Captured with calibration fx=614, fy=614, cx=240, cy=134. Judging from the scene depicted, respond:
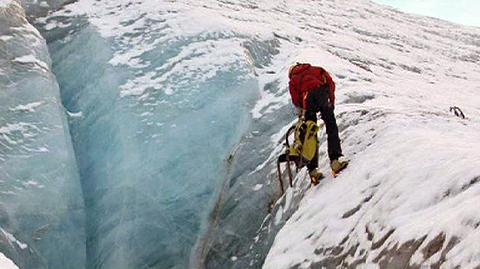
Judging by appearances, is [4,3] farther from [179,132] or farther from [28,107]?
[179,132]

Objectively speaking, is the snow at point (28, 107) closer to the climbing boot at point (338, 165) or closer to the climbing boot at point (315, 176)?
the climbing boot at point (315, 176)

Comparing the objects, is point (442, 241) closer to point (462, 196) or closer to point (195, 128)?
point (462, 196)

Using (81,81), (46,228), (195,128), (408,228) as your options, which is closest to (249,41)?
(195,128)


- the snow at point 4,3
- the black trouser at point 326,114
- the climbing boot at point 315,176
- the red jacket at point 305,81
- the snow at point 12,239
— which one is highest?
the red jacket at point 305,81

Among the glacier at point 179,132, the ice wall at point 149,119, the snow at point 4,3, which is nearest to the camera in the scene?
the glacier at point 179,132

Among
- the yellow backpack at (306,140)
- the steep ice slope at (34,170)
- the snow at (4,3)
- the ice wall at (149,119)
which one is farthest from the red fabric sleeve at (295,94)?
the snow at (4,3)

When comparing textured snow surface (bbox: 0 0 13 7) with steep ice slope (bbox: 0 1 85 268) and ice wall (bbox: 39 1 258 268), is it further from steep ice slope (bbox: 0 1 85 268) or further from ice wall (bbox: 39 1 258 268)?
ice wall (bbox: 39 1 258 268)
